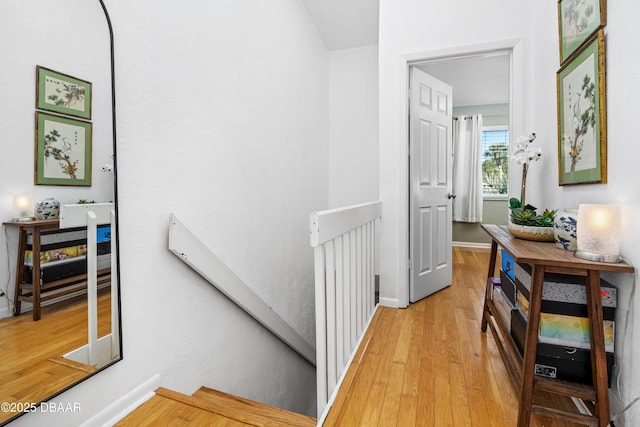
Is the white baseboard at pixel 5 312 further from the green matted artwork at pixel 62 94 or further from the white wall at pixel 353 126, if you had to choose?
the white wall at pixel 353 126

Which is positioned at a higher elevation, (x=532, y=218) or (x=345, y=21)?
(x=345, y=21)

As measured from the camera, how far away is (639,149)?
1022 millimetres

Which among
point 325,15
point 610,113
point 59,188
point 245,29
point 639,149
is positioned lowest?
point 59,188

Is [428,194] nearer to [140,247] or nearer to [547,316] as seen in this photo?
[547,316]

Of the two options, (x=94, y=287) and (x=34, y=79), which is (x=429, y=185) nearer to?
(x=94, y=287)

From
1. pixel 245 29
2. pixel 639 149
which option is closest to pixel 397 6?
pixel 245 29

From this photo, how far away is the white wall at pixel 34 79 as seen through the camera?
852 millimetres

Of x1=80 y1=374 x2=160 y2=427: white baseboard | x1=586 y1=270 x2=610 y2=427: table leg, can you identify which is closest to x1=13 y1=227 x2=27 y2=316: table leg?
x1=80 y1=374 x2=160 y2=427: white baseboard

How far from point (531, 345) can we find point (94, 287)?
5.02ft

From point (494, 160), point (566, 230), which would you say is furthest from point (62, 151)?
point (494, 160)

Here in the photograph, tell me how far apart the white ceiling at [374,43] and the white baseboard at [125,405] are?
9.09 feet

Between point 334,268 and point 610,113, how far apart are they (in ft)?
4.04

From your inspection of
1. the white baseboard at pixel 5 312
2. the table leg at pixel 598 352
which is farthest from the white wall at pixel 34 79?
the table leg at pixel 598 352

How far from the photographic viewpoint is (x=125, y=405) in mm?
1153
